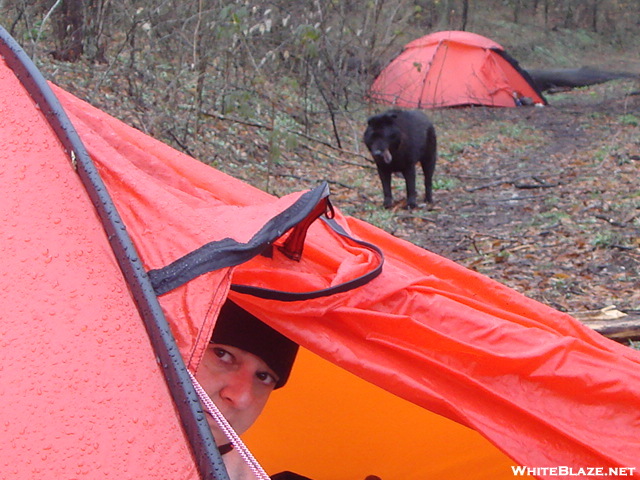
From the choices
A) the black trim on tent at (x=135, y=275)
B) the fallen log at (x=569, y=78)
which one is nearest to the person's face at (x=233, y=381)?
the black trim on tent at (x=135, y=275)

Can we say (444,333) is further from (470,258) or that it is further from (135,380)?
(470,258)

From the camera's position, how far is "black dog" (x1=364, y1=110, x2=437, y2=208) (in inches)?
322

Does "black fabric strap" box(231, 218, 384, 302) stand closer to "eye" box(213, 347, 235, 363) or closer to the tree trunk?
"eye" box(213, 347, 235, 363)

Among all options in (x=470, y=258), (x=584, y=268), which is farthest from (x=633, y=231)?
(x=470, y=258)

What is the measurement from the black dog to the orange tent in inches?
223

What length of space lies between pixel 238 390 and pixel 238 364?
0.08m

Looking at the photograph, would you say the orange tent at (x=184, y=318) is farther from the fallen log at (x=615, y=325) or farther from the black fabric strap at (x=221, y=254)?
the fallen log at (x=615, y=325)

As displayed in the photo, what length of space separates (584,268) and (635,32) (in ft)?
90.5

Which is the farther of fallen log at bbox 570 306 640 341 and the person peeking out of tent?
fallen log at bbox 570 306 640 341

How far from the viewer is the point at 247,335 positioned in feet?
7.20

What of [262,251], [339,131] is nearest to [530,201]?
[339,131]

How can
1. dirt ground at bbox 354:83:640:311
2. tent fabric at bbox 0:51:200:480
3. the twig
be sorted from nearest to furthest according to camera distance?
tent fabric at bbox 0:51:200:480, dirt ground at bbox 354:83:640:311, the twig

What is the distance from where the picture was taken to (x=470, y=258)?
6039 millimetres

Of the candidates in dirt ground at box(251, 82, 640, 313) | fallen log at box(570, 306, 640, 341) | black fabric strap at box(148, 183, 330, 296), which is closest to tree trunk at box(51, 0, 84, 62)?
dirt ground at box(251, 82, 640, 313)
